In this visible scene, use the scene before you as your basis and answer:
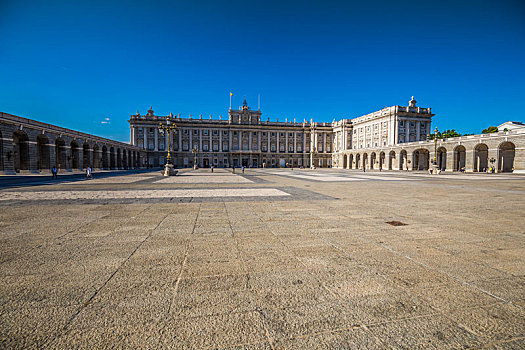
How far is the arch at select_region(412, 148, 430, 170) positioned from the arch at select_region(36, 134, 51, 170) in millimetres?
61399

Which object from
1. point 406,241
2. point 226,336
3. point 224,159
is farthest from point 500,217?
point 224,159

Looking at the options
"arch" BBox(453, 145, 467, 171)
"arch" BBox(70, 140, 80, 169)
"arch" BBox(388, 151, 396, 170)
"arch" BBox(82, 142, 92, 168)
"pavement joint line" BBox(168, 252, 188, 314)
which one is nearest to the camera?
"pavement joint line" BBox(168, 252, 188, 314)

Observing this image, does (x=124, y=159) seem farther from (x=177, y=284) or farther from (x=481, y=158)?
(x=481, y=158)

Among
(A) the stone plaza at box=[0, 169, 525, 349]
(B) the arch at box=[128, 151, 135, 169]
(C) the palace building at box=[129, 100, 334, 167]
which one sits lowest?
(A) the stone plaza at box=[0, 169, 525, 349]

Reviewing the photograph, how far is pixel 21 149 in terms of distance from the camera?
88.8 feet

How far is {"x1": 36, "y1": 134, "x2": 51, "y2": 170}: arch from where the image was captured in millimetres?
29031

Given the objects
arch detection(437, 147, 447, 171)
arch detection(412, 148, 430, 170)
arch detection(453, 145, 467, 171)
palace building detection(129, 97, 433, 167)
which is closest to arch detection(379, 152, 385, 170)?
palace building detection(129, 97, 433, 167)

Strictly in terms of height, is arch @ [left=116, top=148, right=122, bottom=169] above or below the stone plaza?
above

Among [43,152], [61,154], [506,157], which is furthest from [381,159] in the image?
[43,152]

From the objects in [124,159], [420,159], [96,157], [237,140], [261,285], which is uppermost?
[237,140]

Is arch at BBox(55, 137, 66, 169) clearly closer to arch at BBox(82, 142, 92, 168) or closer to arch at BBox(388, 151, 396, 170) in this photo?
arch at BBox(82, 142, 92, 168)

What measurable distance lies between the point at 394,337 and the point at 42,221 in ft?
24.1

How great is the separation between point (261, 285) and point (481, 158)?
180 feet

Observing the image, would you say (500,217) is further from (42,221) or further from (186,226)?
(42,221)
